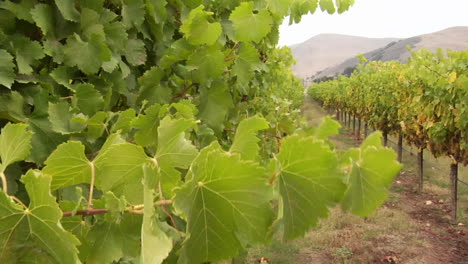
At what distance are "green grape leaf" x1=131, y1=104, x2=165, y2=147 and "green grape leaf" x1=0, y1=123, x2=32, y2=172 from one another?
372 mm

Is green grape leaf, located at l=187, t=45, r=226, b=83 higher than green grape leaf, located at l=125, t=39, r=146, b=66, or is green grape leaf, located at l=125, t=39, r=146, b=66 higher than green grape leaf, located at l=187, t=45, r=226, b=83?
green grape leaf, located at l=125, t=39, r=146, b=66

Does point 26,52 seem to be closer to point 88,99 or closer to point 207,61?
point 88,99

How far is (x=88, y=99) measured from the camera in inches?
61.4

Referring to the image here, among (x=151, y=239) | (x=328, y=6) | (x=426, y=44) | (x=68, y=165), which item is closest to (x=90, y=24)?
(x=68, y=165)

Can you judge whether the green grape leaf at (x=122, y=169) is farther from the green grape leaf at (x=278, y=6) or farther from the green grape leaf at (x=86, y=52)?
the green grape leaf at (x=278, y=6)

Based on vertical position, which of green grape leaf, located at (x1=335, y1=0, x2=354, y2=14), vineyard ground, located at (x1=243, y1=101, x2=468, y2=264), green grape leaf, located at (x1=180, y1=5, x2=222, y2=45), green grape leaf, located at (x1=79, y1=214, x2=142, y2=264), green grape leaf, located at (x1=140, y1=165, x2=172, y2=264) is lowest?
vineyard ground, located at (x1=243, y1=101, x2=468, y2=264)

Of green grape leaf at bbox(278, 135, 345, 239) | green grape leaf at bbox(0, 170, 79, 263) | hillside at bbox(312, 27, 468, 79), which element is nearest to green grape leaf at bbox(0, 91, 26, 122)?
green grape leaf at bbox(0, 170, 79, 263)

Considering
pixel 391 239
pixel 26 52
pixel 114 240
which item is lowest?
pixel 391 239

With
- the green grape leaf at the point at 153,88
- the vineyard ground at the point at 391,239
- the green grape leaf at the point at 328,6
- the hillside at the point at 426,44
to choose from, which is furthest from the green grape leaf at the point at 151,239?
the hillside at the point at 426,44

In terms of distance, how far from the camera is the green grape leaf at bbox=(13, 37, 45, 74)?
1.41m

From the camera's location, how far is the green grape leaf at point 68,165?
0.78 metres

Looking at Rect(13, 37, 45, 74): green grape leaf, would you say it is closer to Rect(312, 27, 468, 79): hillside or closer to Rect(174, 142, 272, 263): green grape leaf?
Rect(174, 142, 272, 263): green grape leaf

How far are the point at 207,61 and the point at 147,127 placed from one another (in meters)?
0.75

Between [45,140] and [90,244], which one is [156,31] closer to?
[45,140]
